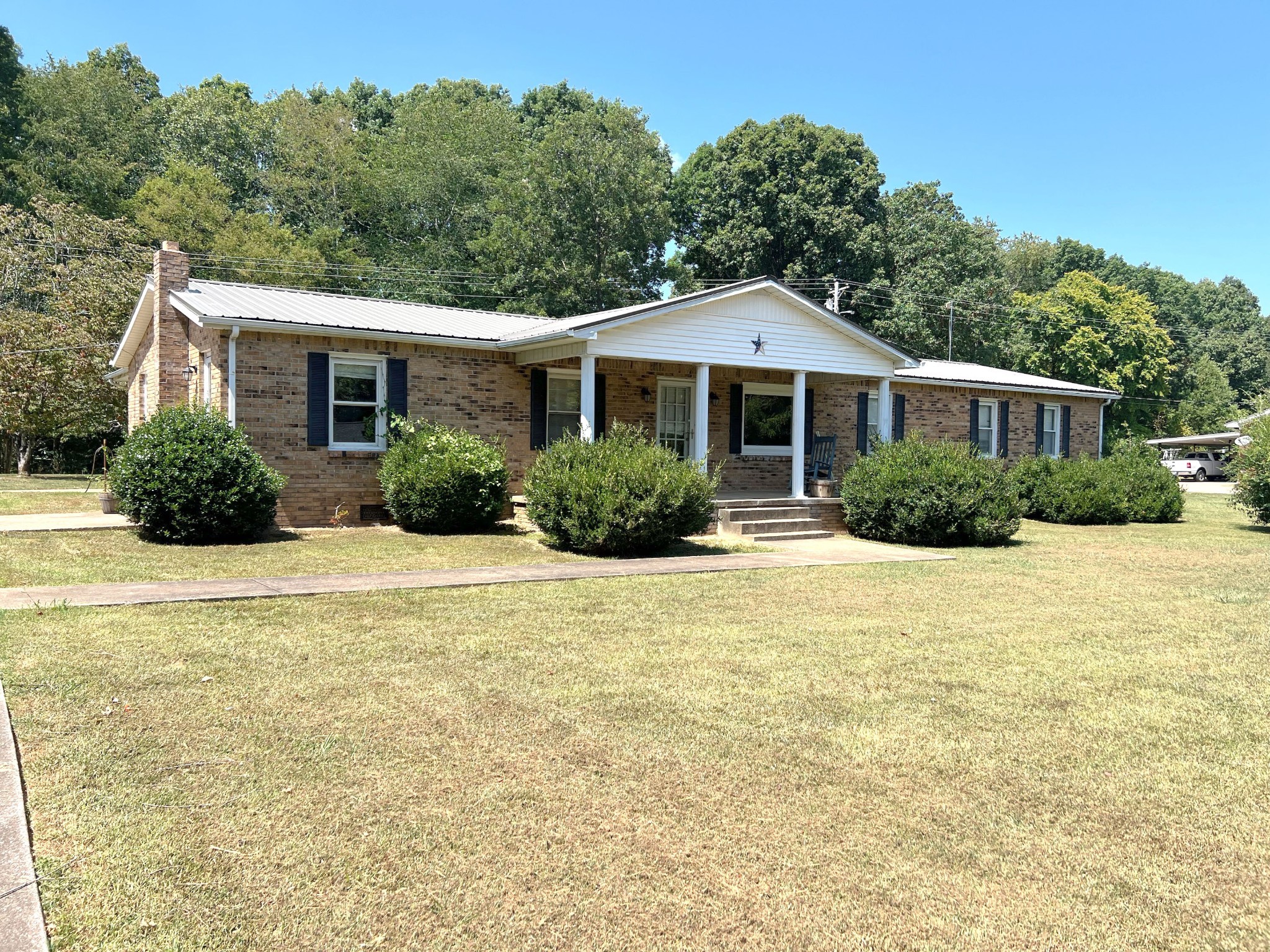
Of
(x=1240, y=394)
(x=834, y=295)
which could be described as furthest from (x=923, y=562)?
(x=1240, y=394)

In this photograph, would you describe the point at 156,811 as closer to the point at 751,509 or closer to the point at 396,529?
the point at 396,529

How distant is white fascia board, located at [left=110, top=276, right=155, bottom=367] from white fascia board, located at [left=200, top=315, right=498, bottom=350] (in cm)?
437

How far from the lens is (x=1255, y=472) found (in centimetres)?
1817

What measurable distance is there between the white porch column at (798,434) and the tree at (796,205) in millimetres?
21463

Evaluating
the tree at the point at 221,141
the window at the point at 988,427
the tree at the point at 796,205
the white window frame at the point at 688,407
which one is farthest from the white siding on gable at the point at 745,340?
the tree at the point at 221,141

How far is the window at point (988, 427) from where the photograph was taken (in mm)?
22891

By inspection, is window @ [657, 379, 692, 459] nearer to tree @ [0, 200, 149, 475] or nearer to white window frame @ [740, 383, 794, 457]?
white window frame @ [740, 383, 794, 457]

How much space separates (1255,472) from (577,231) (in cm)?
2474

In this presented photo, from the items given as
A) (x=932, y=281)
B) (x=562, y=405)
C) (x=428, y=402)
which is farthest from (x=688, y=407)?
(x=932, y=281)

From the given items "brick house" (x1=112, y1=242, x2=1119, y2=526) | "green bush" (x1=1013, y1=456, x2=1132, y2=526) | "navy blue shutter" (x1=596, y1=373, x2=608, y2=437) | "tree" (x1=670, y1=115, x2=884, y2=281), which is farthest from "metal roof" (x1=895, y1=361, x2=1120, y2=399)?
"tree" (x1=670, y1=115, x2=884, y2=281)

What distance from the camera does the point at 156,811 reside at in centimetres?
364

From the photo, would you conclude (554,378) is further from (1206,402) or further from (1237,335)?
(1237,335)

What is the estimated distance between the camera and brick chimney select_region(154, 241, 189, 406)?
15984 millimetres

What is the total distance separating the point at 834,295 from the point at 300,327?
25.8m
